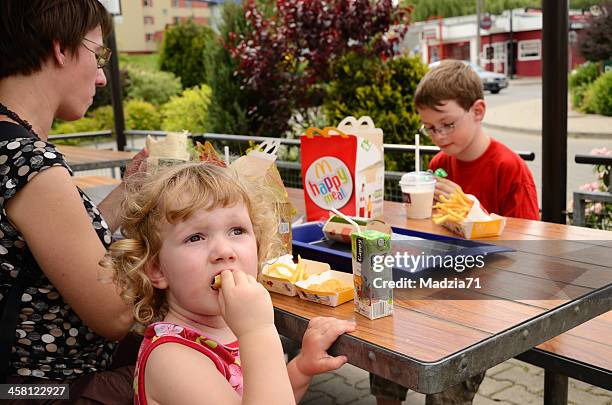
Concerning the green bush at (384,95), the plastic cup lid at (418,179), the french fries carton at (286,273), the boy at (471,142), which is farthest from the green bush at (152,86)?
the french fries carton at (286,273)

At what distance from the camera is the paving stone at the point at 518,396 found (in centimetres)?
320

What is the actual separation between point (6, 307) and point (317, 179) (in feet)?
3.61

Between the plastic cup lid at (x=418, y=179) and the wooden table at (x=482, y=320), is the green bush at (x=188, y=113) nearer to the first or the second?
the plastic cup lid at (x=418, y=179)

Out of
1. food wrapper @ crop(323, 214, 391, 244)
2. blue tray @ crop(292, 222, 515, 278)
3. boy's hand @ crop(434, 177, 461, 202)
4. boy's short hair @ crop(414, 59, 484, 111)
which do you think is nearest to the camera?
blue tray @ crop(292, 222, 515, 278)

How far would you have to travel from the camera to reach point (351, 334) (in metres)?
1.41

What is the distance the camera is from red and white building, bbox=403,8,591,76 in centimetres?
435

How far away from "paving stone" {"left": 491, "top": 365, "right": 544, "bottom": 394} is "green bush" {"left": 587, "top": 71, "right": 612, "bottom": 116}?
1.86 m

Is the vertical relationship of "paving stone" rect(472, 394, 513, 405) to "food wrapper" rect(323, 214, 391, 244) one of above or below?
below

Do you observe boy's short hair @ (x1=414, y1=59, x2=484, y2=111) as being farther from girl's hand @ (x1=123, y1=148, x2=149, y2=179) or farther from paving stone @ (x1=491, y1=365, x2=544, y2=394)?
paving stone @ (x1=491, y1=365, x2=544, y2=394)

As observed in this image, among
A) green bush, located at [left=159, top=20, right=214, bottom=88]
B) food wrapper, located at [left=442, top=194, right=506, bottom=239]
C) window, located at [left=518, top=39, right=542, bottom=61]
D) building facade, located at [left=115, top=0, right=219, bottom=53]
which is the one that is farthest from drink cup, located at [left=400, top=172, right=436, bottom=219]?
building facade, located at [left=115, top=0, right=219, bottom=53]

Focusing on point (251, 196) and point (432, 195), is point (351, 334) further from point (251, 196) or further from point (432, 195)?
point (432, 195)

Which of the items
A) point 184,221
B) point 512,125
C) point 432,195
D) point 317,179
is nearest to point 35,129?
point 184,221

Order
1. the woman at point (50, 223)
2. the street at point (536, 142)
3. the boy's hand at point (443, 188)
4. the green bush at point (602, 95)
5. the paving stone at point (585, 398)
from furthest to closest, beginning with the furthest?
the green bush at point (602, 95), the street at point (536, 142), the paving stone at point (585, 398), the boy's hand at point (443, 188), the woman at point (50, 223)

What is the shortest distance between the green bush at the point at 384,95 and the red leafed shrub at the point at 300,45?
0.83 ft
